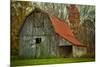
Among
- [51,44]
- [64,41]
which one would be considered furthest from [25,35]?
[64,41]

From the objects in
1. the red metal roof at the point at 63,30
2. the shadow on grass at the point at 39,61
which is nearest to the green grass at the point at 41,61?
the shadow on grass at the point at 39,61

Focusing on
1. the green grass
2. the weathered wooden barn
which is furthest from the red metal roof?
the green grass

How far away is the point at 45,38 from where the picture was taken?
1456 mm

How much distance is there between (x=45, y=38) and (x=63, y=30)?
0.17 metres

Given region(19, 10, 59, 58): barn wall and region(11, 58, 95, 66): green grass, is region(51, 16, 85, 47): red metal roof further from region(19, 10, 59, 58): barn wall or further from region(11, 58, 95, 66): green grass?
region(11, 58, 95, 66): green grass

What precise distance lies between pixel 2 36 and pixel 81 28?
2.23ft

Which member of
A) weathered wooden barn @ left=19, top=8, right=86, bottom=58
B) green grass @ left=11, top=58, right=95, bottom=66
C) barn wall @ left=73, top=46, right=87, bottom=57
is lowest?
green grass @ left=11, top=58, right=95, bottom=66

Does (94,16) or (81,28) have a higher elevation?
(94,16)

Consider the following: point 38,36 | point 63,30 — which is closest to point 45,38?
point 38,36

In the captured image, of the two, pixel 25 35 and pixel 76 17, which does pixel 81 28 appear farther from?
pixel 25 35

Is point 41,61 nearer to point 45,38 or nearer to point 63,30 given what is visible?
point 45,38

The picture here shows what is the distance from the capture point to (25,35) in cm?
141

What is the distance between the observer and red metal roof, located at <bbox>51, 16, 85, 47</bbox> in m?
1.48

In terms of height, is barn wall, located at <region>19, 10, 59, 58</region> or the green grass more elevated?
barn wall, located at <region>19, 10, 59, 58</region>
